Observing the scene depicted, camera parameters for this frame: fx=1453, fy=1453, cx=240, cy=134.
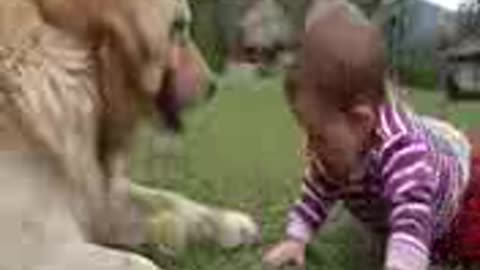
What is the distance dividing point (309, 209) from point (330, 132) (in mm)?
233

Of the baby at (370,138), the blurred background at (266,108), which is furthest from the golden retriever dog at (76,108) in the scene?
the baby at (370,138)

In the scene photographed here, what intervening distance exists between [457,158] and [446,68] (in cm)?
480

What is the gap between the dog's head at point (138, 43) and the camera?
6.54ft

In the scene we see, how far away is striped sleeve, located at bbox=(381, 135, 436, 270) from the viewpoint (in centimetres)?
214

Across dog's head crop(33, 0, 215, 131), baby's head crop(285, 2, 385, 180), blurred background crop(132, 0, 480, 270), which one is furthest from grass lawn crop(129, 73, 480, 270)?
baby's head crop(285, 2, 385, 180)

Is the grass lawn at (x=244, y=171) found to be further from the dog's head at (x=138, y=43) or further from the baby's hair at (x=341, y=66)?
the baby's hair at (x=341, y=66)

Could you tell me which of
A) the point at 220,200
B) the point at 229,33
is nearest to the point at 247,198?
the point at 220,200

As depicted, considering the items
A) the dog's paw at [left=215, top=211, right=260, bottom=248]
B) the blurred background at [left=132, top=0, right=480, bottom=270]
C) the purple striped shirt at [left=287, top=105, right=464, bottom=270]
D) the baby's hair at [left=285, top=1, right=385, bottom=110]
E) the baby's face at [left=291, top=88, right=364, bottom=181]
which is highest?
the baby's hair at [left=285, top=1, right=385, bottom=110]

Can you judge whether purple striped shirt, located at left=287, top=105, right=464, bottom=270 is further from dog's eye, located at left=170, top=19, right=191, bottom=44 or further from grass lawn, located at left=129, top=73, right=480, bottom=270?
dog's eye, located at left=170, top=19, right=191, bottom=44

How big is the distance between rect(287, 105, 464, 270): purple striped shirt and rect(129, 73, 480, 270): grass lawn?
0.41 feet

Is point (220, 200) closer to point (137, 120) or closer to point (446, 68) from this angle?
point (137, 120)

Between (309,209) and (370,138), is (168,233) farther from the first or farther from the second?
(370,138)

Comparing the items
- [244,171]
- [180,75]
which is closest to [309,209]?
[180,75]

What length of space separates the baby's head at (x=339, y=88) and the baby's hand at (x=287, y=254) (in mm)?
195
